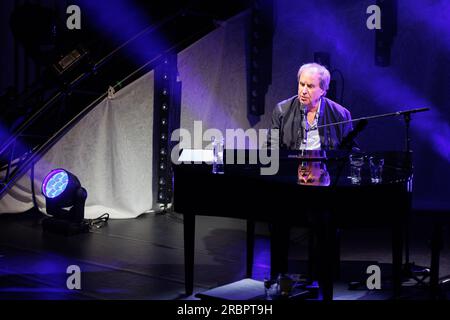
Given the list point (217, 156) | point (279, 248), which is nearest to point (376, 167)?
point (279, 248)

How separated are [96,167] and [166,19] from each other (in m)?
1.89

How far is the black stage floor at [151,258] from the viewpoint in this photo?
431 cm

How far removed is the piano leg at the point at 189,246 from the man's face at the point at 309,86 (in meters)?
1.52

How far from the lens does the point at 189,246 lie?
418 cm

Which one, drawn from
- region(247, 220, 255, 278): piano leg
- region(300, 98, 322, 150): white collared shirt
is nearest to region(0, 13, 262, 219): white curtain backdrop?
region(300, 98, 322, 150): white collared shirt

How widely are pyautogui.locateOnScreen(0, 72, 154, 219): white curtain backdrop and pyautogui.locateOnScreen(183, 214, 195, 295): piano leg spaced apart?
319 cm

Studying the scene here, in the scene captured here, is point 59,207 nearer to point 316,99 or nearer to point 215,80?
point 215,80

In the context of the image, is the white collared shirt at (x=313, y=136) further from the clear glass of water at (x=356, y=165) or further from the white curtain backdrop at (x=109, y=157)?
the white curtain backdrop at (x=109, y=157)

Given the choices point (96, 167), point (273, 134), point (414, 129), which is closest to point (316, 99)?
point (273, 134)

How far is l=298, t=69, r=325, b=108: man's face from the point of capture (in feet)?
16.5

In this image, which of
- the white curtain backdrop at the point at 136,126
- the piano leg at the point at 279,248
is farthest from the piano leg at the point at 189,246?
the white curtain backdrop at the point at 136,126

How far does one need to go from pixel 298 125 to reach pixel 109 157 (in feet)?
9.75
